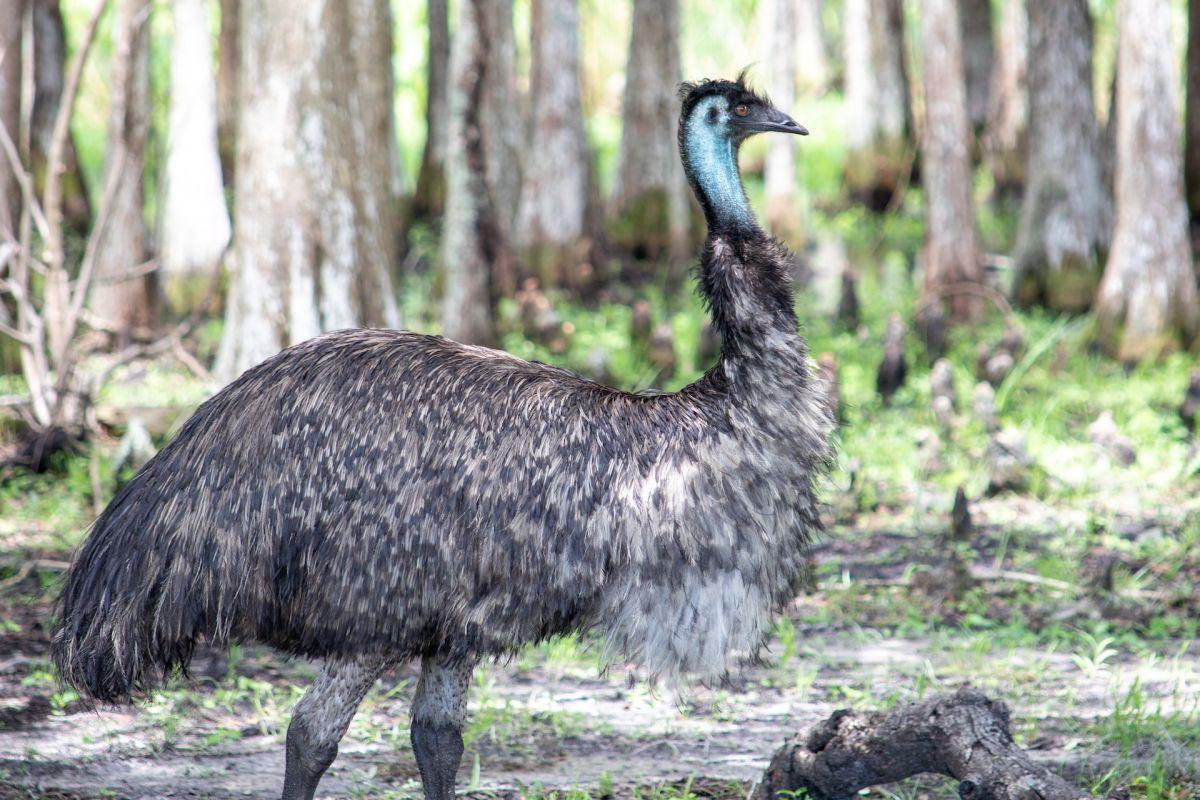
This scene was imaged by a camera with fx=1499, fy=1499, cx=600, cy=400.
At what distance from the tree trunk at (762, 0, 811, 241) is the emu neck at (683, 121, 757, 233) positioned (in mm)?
9458

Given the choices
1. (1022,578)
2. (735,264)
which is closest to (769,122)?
(735,264)

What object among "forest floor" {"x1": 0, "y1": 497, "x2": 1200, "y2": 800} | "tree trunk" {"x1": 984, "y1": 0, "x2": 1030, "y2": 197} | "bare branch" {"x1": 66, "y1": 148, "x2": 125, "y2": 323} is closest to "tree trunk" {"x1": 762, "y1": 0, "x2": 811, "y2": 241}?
"tree trunk" {"x1": 984, "y1": 0, "x2": 1030, "y2": 197}

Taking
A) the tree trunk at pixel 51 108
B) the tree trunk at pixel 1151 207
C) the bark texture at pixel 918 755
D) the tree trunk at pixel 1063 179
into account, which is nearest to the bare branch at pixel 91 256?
the bark texture at pixel 918 755

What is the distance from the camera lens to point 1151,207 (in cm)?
964

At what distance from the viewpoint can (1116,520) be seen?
7176 millimetres

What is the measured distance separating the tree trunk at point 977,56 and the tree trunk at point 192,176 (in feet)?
32.6

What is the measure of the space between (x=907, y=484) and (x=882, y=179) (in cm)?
1061

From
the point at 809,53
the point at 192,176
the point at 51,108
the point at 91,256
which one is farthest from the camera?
the point at 809,53

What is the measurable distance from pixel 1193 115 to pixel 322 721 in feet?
33.2

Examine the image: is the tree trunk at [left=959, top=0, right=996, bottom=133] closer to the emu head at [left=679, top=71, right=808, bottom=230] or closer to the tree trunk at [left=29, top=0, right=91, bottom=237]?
the tree trunk at [left=29, top=0, right=91, bottom=237]

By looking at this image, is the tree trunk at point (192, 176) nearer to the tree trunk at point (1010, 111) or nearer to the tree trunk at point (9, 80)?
the tree trunk at point (9, 80)

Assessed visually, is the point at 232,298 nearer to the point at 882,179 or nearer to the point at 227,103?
the point at 227,103

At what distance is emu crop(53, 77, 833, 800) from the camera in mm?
3668

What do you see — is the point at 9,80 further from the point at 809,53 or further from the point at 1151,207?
the point at 809,53
